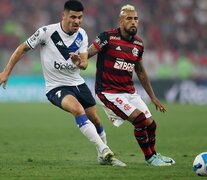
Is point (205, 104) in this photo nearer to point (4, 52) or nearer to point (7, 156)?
point (4, 52)

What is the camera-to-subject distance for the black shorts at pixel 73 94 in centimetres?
930

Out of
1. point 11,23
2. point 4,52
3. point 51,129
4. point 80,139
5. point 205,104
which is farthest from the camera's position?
point 11,23

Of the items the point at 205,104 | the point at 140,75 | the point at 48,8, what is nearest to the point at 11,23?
the point at 48,8

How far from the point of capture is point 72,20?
932cm

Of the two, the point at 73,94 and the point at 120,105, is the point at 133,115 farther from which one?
the point at 73,94

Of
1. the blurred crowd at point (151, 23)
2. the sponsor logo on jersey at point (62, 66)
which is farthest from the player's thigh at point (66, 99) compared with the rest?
the blurred crowd at point (151, 23)

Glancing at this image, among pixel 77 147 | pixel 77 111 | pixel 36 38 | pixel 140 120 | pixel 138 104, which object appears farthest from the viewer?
pixel 77 147

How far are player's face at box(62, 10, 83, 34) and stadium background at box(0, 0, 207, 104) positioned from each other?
18425 millimetres

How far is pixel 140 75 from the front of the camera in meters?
9.98

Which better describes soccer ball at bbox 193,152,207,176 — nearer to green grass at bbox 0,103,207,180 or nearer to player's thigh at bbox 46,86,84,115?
green grass at bbox 0,103,207,180

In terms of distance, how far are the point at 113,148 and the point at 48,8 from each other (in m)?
21.2

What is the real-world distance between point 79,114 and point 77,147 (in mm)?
3388

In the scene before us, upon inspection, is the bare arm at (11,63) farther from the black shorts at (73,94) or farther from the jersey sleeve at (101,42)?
the jersey sleeve at (101,42)

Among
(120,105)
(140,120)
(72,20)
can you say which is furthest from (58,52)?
(140,120)
